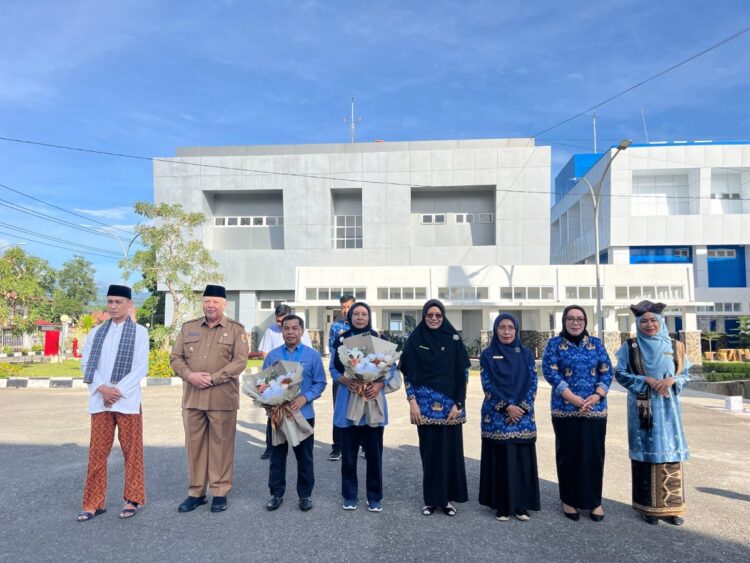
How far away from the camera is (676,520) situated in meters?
4.25

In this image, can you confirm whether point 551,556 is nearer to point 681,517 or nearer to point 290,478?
point 681,517

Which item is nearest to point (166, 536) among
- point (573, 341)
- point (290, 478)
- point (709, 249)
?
point (290, 478)

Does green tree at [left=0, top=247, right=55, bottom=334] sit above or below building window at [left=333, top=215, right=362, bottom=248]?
below

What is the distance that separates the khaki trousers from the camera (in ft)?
15.0

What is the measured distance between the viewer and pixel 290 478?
5480mm

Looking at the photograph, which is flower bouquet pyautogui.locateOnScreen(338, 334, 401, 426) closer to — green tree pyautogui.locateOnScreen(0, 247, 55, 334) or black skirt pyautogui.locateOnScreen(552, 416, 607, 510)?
black skirt pyautogui.locateOnScreen(552, 416, 607, 510)

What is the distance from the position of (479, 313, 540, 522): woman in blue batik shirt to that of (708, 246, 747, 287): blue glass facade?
3577 centimetres

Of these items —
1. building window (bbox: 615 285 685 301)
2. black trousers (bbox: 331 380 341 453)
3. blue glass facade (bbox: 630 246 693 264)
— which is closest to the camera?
black trousers (bbox: 331 380 341 453)

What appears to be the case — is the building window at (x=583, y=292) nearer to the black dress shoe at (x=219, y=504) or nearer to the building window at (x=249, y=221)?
the building window at (x=249, y=221)

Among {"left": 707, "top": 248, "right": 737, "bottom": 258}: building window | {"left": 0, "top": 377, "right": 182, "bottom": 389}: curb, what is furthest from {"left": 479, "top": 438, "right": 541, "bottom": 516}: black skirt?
{"left": 707, "top": 248, "right": 737, "bottom": 258}: building window

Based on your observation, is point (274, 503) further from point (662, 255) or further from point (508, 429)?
point (662, 255)

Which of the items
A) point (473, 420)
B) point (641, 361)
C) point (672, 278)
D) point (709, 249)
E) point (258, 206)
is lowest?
point (473, 420)

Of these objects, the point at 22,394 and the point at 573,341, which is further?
the point at 22,394

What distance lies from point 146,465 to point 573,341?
4619mm
